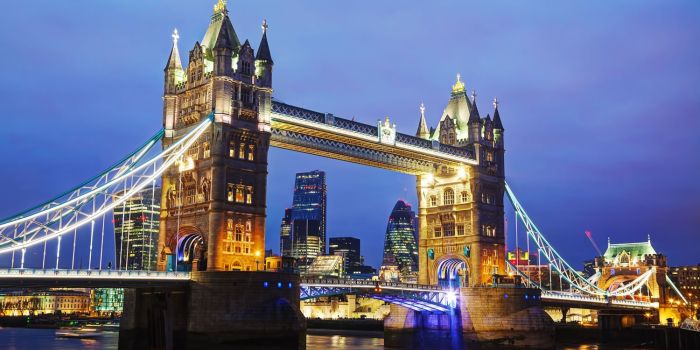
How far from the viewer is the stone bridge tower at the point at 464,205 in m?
101

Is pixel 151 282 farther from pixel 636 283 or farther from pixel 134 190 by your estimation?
pixel 636 283

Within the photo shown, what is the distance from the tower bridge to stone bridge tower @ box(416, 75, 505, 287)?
0.55 feet

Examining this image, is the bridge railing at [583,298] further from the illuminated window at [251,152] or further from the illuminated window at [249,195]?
the illuminated window at [251,152]

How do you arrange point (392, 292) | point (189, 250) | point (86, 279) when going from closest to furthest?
point (86, 279)
point (189, 250)
point (392, 292)

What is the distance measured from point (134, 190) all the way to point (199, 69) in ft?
51.0

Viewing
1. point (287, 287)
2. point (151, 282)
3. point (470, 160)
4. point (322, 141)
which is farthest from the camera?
point (470, 160)

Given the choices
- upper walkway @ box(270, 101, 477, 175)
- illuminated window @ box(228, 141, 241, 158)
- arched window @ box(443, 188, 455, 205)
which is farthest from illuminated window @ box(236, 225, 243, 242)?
arched window @ box(443, 188, 455, 205)

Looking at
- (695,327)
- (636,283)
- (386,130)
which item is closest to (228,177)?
(386,130)

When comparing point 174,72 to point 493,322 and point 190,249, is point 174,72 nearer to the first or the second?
point 190,249

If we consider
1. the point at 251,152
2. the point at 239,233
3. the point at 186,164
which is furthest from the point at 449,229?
the point at 186,164

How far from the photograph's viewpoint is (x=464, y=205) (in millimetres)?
102312

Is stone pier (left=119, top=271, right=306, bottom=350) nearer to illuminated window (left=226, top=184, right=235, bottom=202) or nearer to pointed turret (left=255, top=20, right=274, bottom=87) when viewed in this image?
illuminated window (left=226, top=184, right=235, bottom=202)

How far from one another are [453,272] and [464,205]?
10816 millimetres

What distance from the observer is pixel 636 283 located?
14438 cm
